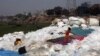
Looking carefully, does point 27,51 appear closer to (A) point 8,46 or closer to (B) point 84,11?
(A) point 8,46

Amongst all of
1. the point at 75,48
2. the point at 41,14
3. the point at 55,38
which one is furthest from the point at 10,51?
the point at 41,14

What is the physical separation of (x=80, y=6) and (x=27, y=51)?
2565 centimetres

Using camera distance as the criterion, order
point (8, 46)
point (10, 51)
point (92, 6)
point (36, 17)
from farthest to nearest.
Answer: point (36, 17)
point (92, 6)
point (8, 46)
point (10, 51)

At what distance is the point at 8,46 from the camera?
44.5ft

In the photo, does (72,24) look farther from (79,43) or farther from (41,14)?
(41,14)

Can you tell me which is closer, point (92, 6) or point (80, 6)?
point (80, 6)

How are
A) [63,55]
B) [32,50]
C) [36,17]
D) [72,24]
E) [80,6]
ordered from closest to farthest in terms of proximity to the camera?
[63,55] → [32,50] → [72,24] → [80,6] → [36,17]

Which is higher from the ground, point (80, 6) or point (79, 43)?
point (80, 6)

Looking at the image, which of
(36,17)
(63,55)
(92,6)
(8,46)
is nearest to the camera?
(63,55)

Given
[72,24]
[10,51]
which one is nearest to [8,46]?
[10,51]

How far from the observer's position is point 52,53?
11.0 meters

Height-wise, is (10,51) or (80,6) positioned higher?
(80,6)

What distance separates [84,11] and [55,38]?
2412 cm

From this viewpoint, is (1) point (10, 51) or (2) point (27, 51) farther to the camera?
(1) point (10, 51)
